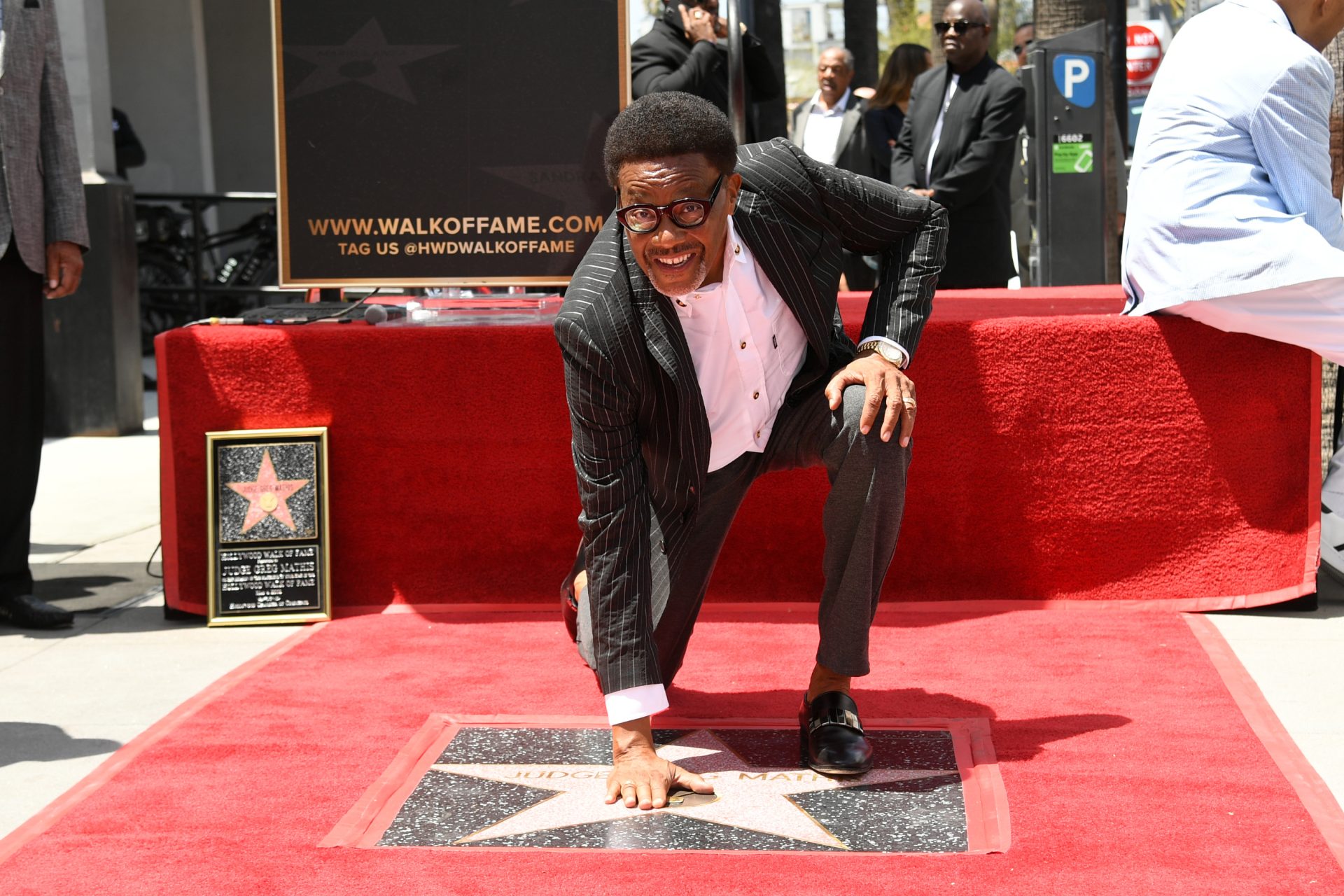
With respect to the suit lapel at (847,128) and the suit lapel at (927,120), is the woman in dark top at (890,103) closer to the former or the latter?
the suit lapel at (847,128)

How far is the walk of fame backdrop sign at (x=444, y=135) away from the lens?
4164 millimetres

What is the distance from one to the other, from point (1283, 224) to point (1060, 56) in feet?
16.3

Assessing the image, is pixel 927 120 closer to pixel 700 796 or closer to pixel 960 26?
pixel 960 26

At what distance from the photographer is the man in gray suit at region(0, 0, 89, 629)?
13.1ft

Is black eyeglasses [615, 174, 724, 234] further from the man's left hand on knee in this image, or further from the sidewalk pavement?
the sidewalk pavement

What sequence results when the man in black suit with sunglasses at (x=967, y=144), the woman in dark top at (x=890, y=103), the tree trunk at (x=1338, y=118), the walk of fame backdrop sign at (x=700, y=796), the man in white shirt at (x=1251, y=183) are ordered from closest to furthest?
the walk of fame backdrop sign at (x=700, y=796) → the man in white shirt at (x=1251, y=183) → the tree trunk at (x=1338, y=118) → the man in black suit with sunglasses at (x=967, y=144) → the woman in dark top at (x=890, y=103)

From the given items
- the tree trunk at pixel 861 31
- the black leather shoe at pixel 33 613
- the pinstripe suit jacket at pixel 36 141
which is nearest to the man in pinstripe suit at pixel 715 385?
the black leather shoe at pixel 33 613

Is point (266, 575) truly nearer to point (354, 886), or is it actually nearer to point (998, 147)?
point (354, 886)

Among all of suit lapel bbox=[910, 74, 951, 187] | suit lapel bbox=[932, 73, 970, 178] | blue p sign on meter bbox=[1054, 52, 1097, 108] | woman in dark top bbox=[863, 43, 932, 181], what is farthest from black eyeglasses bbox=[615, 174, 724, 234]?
blue p sign on meter bbox=[1054, 52, 1097, 108]

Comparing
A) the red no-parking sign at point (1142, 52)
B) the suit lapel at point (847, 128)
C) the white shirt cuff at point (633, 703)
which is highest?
Result: the red no-parking sign at point (1142, 52)

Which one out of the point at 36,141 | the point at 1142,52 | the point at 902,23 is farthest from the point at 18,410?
the point at 902,23

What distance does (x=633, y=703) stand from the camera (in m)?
2.65

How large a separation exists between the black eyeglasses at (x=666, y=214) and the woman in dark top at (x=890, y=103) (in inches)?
206

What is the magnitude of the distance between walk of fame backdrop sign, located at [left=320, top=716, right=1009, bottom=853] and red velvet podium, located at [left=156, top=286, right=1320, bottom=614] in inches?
38.9
